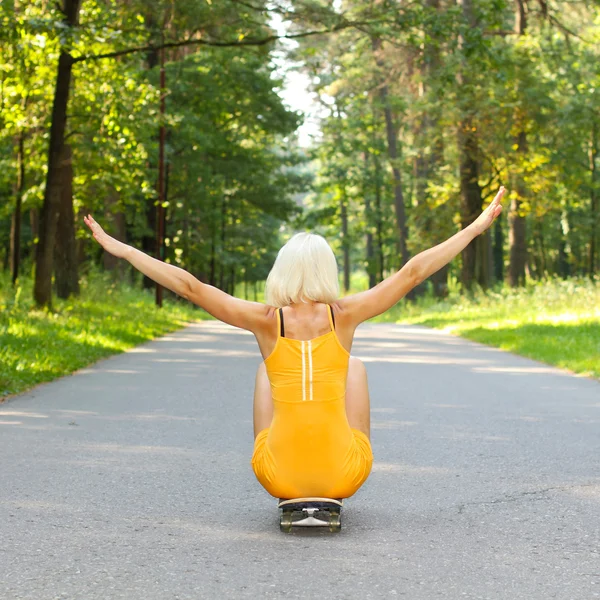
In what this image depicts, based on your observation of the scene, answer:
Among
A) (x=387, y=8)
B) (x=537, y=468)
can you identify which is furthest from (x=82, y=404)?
(x=387, y=8)

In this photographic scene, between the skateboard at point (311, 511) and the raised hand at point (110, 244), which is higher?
the raised hand at point (110, 244)

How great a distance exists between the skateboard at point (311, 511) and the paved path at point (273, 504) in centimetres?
7

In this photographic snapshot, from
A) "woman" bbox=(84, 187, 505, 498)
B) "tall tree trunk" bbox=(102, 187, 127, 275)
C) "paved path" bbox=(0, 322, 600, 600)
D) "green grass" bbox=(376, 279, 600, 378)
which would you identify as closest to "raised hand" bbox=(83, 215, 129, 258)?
→ "woman" bbox=(84, 187, 505, 498)

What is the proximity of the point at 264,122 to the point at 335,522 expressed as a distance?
47266mm

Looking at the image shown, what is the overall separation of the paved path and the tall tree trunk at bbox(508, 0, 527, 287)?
26873 millimetres

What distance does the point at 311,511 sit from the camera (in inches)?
226

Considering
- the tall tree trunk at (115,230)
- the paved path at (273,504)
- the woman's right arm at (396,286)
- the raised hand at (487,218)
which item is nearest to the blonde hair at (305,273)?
the woman's right arm at (396,286)

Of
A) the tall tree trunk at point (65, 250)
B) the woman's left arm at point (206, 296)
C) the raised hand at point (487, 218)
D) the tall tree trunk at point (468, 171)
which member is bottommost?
the woman's left arm at point (206, 296)

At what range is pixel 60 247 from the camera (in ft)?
96.6

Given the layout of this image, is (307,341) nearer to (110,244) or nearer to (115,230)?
(110,244)

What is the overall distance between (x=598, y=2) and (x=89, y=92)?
606 inches

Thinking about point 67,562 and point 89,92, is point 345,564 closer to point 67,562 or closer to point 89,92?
point 67,562

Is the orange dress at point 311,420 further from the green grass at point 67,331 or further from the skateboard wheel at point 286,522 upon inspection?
the green grass at point 67,331

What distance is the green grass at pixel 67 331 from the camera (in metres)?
14.0
